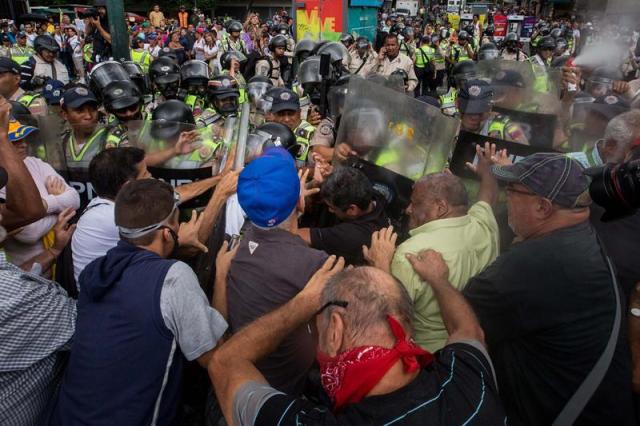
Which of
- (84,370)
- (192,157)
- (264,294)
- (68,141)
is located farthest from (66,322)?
(68,141)

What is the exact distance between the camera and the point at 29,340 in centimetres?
164

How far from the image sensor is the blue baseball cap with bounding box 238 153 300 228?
192 cm

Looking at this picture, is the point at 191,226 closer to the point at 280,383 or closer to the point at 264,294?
the point at 264,294

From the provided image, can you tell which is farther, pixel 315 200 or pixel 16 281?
pixel 315 200

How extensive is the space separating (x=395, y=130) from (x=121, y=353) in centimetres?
207

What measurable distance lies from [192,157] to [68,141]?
1.12m

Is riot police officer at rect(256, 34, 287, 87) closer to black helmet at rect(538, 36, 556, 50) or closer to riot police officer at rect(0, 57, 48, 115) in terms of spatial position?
riot police officer at rect(0, 57, 48, 115)

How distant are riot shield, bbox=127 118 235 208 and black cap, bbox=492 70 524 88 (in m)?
2.78

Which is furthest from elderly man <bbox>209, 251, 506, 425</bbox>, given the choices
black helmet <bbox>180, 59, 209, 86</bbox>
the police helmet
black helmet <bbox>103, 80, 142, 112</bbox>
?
the police helmet

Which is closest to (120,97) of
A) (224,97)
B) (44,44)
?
(224,97)

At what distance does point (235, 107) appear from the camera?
5.27 meters

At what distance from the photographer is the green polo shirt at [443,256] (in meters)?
2.06

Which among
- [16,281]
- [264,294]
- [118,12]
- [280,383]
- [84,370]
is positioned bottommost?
[280,383]

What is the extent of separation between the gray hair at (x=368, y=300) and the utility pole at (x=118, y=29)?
23.4ft
